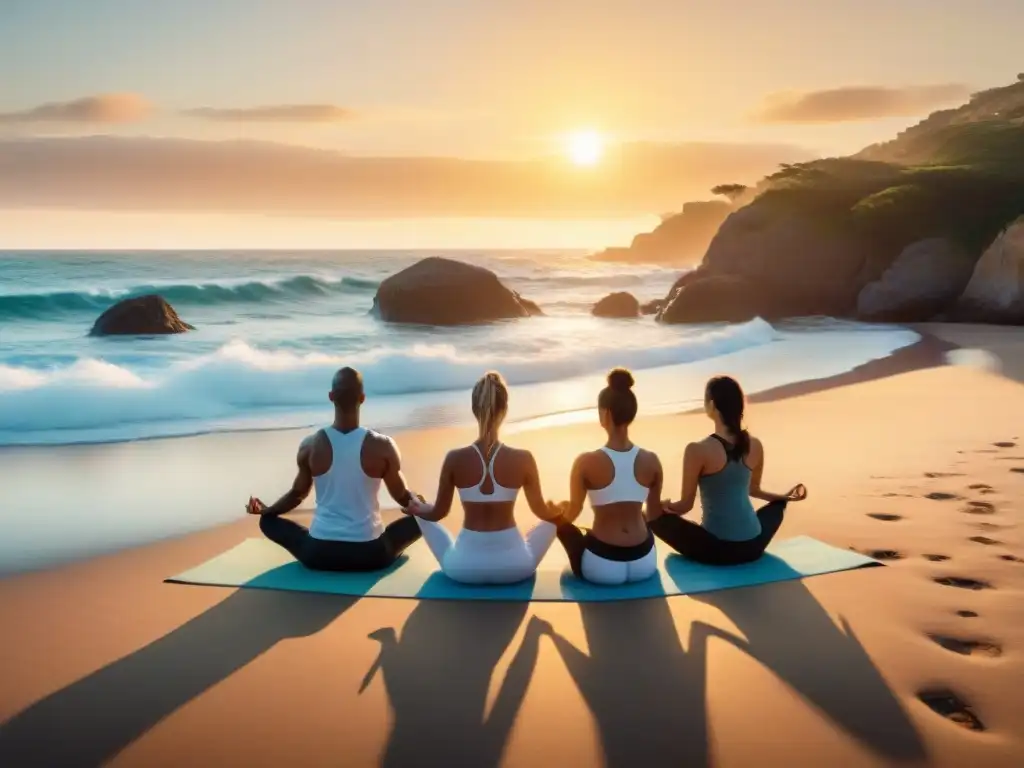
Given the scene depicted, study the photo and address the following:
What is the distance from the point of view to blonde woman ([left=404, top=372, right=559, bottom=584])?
17.9 feet

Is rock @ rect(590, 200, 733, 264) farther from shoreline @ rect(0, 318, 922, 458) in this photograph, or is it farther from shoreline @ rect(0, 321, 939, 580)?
shoreline @ rect(0, 321, 939, 580)

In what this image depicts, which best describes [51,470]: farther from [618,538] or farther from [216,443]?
[618,538]

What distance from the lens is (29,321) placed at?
3438cm

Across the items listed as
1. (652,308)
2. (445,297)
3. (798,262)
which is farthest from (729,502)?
(652,308)

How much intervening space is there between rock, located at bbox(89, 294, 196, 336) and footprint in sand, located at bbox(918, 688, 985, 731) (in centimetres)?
2382

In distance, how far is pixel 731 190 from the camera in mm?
48031

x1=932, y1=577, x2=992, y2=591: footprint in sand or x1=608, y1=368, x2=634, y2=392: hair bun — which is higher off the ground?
x1=608, y1=368, x2=634, y2=392: hair bun

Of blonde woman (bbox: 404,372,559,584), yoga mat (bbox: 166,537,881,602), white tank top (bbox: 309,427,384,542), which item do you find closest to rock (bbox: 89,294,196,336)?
yoga mat (bbox: 166,537,881,602)

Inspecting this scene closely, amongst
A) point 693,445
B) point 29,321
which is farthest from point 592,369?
point 29,321

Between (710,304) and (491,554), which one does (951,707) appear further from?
(710,304)

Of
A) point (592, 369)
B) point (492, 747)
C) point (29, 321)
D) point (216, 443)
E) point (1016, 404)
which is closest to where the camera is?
point (492, 747)

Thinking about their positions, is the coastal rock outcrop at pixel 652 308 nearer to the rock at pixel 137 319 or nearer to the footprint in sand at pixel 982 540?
the rock at pixel 137 319

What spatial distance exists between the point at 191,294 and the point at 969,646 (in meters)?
42.4

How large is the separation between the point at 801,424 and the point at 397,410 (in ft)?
18.4
